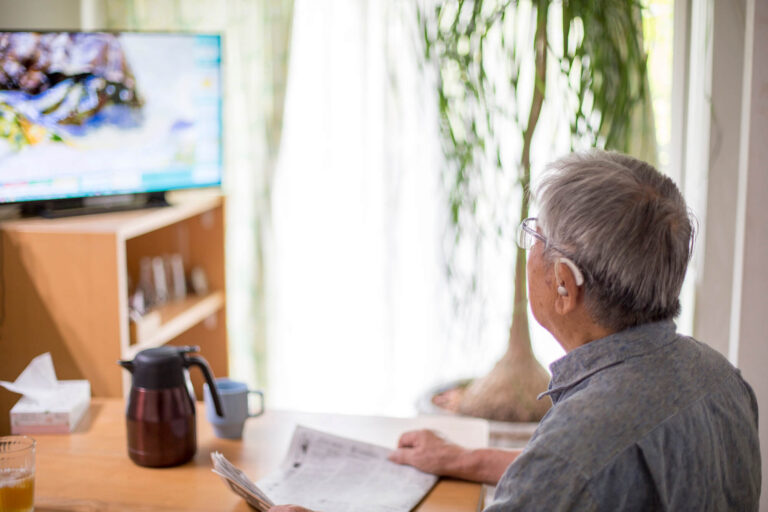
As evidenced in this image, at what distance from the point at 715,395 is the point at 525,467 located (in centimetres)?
31

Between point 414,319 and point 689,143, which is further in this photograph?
point 414,319

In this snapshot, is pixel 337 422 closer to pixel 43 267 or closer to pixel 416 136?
pixel 43 267

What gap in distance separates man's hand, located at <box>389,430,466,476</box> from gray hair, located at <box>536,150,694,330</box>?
1.66 ft

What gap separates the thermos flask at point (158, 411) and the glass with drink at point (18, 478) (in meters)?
0.22

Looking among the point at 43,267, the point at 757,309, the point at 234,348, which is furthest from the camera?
the point at 234,348

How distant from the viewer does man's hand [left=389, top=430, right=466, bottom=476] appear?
1.59 metres

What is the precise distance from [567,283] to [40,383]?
1.22 meters

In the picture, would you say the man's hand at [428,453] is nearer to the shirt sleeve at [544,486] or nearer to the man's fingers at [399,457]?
the man's fingers at [399,457]

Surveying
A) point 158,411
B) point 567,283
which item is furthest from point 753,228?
point 158,411

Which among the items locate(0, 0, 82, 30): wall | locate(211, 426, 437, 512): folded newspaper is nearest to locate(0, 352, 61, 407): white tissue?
locate(211, 426, 437, 512): folded newspaper

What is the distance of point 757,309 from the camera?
197 cm

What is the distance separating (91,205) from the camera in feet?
8.30

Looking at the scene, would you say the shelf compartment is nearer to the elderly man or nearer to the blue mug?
the blue mug

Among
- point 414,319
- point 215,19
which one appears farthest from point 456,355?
point 215,19
